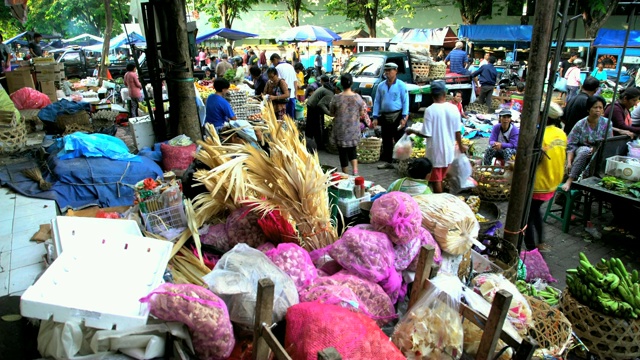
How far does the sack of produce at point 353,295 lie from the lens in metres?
2.46

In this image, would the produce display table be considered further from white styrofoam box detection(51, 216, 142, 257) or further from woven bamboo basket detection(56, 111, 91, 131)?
woven bamboo basket detection(56, 111, 91, 131)

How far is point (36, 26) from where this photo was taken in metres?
48.6

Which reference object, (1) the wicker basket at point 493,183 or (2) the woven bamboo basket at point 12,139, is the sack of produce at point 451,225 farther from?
(2) the woven bamboo basket at point 12,139

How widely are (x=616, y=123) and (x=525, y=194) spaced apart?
13.0 ft

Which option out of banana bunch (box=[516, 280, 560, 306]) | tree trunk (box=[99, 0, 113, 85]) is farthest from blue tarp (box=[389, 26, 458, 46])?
banana bunch (box=[516, 280, 560, 306])

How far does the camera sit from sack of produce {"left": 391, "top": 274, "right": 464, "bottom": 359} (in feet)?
7.63

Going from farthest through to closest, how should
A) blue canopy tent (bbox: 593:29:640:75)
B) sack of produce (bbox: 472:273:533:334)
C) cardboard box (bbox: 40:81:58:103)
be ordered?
blue canopy tent (bbox: 593:29:640:75)
cardboard box (bbox: 40:81:58:103)
sack of produce (bbox: 472:273:533:334)

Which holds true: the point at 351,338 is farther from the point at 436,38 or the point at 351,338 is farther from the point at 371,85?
the point at 436,38

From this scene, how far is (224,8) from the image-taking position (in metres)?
28.0

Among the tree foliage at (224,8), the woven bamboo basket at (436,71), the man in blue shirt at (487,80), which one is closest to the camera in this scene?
the woven bamboo basket at (436,71)

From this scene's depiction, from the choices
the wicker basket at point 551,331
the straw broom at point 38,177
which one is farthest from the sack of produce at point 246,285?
the straw broom at point 38,177

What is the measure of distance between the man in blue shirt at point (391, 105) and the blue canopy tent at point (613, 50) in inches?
459

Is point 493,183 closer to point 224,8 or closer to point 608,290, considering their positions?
point 608,290

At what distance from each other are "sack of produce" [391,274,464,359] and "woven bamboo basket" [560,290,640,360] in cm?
186
